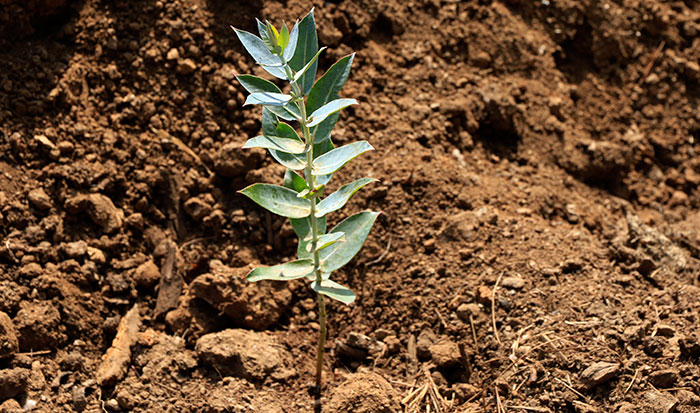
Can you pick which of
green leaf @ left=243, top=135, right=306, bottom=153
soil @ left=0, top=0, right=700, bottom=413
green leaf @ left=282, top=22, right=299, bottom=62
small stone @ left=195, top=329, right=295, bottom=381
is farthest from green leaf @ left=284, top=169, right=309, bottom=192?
small stone @ left=195, top=329, right=295, bottom=381

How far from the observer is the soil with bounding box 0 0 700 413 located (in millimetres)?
2369

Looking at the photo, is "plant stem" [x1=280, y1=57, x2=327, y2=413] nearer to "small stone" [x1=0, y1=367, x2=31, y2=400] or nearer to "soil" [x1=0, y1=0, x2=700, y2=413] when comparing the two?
"soil" [x1=0, y1=0, x2=700, y2=413]

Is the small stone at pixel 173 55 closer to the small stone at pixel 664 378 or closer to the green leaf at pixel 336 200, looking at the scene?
the green leaf at pixel 336 200

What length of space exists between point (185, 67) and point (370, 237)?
109 centimetres

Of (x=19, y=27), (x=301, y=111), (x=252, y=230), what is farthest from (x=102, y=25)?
(x=301, y=111)

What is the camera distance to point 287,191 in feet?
6.95

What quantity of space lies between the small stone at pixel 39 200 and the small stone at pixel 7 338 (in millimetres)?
436

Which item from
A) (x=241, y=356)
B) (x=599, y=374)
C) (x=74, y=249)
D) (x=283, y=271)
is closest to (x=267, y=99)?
(x=283, y=271)

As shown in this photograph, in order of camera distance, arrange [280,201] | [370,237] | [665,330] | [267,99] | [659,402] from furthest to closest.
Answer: [370,237] → [665,330] → [659,402] → [280,201] → [267,99]

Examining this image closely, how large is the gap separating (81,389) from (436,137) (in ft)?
5.82

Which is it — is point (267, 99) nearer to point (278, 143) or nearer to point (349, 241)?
point (278, 143)

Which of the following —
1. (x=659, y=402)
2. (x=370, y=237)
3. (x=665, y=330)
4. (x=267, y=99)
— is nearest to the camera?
(x=267, y=99)

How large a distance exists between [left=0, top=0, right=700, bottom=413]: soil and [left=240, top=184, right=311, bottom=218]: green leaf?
555 mm

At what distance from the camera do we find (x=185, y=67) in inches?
115
